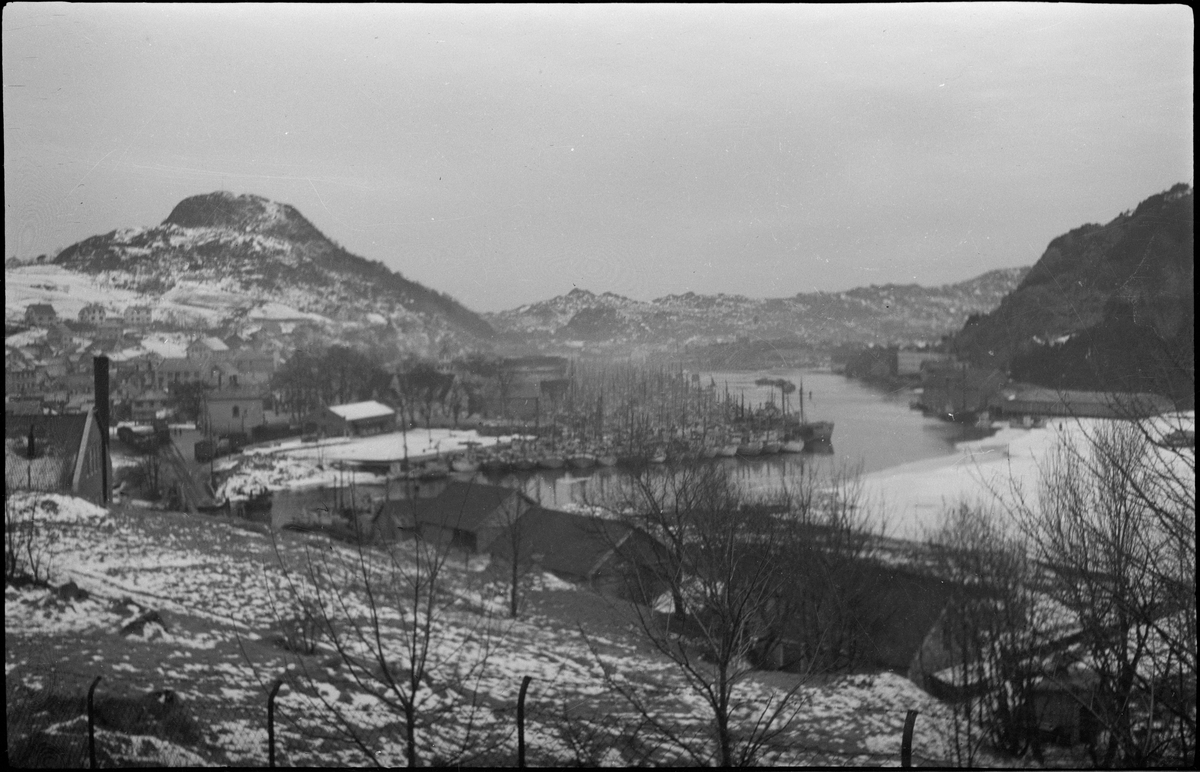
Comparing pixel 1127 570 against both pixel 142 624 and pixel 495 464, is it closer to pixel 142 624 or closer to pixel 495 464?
pixel 495 464

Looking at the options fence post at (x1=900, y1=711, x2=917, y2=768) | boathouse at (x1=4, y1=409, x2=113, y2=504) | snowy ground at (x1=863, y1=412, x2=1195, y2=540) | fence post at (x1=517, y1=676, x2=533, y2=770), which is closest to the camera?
fence post at (x1=900, y1=711, x2=917, y2=768)

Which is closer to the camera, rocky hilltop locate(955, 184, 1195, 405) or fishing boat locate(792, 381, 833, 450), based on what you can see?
rocky hilltop locate(955, 184, 1195, 405)

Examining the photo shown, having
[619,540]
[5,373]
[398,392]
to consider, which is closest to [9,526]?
[5,373]

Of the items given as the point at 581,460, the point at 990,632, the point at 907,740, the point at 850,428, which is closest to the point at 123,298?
the point at 581,460

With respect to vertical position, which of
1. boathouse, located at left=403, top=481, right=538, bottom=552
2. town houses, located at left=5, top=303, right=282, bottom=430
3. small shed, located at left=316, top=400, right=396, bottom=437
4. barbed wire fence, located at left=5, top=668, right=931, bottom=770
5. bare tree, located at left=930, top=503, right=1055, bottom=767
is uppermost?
town houses, located at left=5, top=303, right=282, bottom=430

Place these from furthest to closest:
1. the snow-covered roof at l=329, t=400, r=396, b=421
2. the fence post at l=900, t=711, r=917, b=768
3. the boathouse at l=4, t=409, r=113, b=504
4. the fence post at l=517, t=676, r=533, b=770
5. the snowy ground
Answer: the snow-covered roof at l=329, t=400, r=396, b=421 < the boathouse at l=4, t=409, r=113, b=504 < the snowy ground < the fence post at l=517, t=676, r=533, b=770 < the fence post at l=900, t=711, r=917, b=768

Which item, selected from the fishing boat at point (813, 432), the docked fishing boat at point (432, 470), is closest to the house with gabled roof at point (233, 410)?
the docked fishing boat at point (432, 470)

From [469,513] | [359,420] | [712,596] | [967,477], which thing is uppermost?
[359,420]

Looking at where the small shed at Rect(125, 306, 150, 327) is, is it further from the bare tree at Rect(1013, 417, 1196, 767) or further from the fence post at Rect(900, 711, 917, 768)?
the bare tree at Rect(1013, 417, 1196, 767)

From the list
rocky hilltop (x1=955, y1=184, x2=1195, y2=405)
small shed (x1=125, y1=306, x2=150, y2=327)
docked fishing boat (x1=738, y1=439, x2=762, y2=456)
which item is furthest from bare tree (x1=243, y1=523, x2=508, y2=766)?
rocky hilltop (x1=955, y1=184, x2=1195, y2=405)
